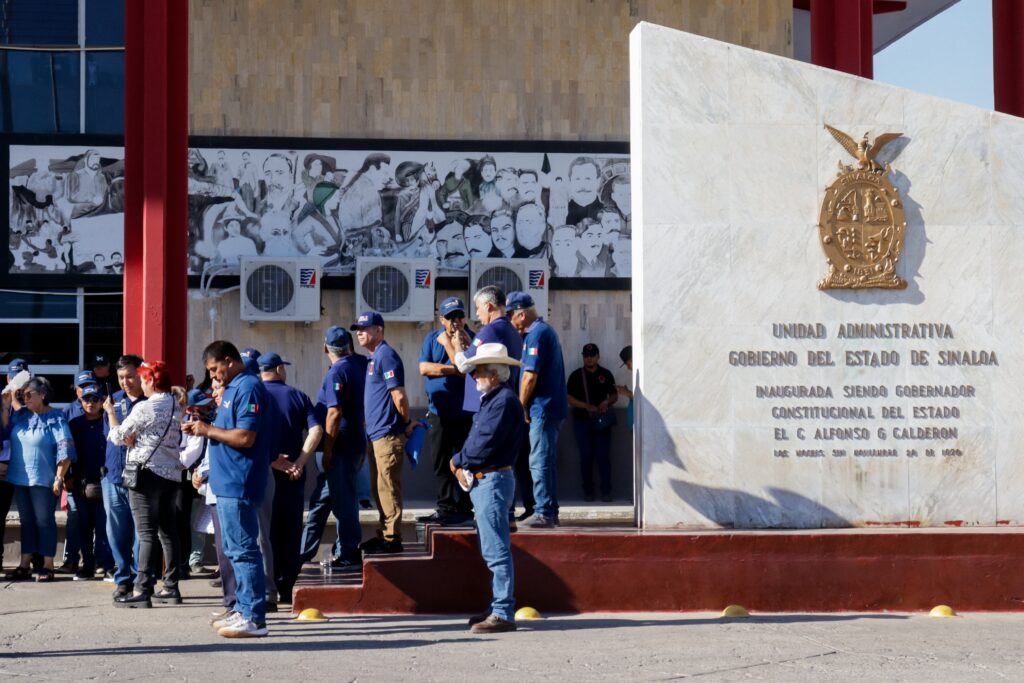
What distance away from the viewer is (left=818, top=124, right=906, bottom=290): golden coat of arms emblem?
405 inches

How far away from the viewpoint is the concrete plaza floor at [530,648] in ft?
24.7

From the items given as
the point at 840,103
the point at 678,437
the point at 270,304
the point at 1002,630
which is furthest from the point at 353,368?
the point at 270,304

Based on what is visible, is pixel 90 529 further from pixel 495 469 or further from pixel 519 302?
pixel 495 469

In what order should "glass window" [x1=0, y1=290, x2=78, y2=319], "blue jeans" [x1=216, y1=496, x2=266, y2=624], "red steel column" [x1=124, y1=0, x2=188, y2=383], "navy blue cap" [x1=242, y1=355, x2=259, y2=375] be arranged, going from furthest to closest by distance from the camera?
"glass window" [x1=0, y1=290, x2=78, y2=319] → "red steel column" [x1=124, y1=0, x2=188, y2=383] → "navy blue cap" [x1=242, y1=355, x2=259, y2=375] → "blue jeans" [x1=216, y1=496, x2=266, y2=624]

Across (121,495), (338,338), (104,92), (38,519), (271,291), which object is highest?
(104,92)

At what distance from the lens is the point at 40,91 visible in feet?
54.7

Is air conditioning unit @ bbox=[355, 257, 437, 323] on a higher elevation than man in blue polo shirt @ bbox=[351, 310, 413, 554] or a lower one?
higher

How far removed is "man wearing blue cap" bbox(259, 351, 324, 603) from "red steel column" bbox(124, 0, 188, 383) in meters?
3.95

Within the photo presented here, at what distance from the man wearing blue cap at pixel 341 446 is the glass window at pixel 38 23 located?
8.30 m

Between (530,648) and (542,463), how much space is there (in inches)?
84.6

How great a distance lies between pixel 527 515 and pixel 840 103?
3.93 metres

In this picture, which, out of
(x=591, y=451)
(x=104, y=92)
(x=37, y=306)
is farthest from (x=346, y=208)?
(x=591, y=451)

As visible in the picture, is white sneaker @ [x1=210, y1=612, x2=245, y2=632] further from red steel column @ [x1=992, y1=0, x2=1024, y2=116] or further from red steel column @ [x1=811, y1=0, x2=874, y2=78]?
red steel column @ [x1=992, y1=0, x2=1024, y2=116]

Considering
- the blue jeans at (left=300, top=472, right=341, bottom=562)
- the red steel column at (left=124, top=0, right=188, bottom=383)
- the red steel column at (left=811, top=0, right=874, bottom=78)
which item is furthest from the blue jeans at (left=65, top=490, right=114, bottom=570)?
the red steel column at (left=811, top=0, right=874, bottom=78)
